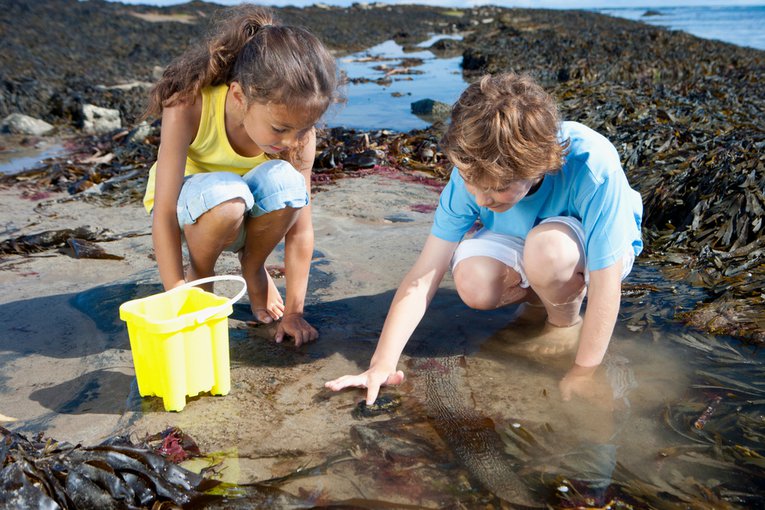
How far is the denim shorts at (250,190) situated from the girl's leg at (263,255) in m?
0.05

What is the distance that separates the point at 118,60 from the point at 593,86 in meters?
9.22

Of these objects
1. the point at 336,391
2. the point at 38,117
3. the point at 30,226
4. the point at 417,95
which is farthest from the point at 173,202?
the point at 417,95

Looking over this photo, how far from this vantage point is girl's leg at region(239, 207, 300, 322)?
263cm

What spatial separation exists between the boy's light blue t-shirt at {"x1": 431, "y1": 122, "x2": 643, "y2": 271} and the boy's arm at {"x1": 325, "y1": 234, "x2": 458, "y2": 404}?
79 mm

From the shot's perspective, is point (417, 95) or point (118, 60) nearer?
point (417, 95)

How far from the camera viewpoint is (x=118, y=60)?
40.6 ft

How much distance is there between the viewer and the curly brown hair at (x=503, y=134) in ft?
6.26

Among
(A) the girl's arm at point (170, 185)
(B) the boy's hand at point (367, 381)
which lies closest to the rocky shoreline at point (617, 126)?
(B) the boy's hand at point (367, 381)

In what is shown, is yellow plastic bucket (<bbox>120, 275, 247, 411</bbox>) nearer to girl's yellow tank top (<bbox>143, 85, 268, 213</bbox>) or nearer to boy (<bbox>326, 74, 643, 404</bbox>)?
boy (<bbox>326, 74, 643, 404</bbox>)

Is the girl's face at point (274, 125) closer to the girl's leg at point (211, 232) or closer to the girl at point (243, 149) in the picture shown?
the girl at point (243, 149)

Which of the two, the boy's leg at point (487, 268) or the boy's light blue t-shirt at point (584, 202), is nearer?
the boy's light blue t-shirt at point (584, 202)

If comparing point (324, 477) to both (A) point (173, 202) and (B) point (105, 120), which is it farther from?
(B) point (105, 120)

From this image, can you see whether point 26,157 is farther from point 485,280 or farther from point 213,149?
point 485,280

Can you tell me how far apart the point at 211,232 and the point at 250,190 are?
9.2 inches
